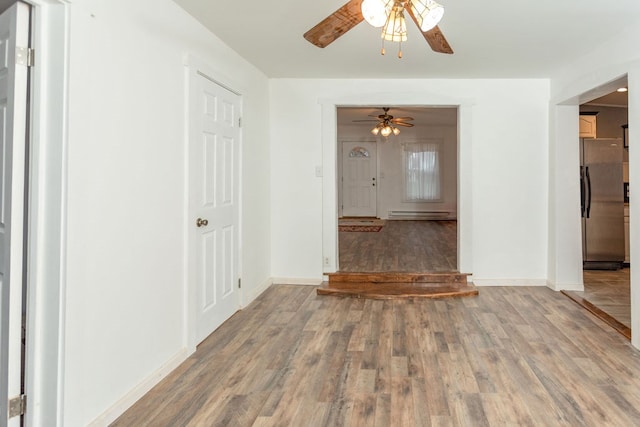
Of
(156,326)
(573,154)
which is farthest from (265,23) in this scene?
(573,154)

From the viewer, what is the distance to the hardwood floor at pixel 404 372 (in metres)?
2.16

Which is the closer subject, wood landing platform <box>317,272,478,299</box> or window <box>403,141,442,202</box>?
wood landing platform <box>317,272,478,299</box>

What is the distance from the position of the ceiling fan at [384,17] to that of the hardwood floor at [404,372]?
1.84m

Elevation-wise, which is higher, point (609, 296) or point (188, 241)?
point (188, 241)

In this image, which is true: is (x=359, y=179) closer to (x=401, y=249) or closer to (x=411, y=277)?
(x=401, y=249)

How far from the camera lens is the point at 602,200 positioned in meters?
5.59

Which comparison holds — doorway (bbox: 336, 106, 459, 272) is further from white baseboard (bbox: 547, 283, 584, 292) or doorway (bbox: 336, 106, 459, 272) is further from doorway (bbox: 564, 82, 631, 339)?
white baseboard (bbox: 547, 283, 584, 292)

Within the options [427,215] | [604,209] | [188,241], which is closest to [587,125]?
[604,209]

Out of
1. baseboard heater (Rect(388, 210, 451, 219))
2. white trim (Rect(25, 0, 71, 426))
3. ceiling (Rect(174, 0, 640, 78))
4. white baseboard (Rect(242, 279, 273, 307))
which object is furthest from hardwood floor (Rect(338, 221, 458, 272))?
white trim (Rect(25, 0, 71, 426))

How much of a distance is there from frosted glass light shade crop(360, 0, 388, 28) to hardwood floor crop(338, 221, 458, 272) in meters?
3.61

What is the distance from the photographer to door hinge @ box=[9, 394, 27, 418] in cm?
181

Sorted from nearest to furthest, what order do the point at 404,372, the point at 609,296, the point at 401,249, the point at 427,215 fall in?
the point at 404,372 < the point at 609,296 < the point at 401,249 < the point at 427,215

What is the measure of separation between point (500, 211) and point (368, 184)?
249 inches

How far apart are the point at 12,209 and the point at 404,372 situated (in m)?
2.20
